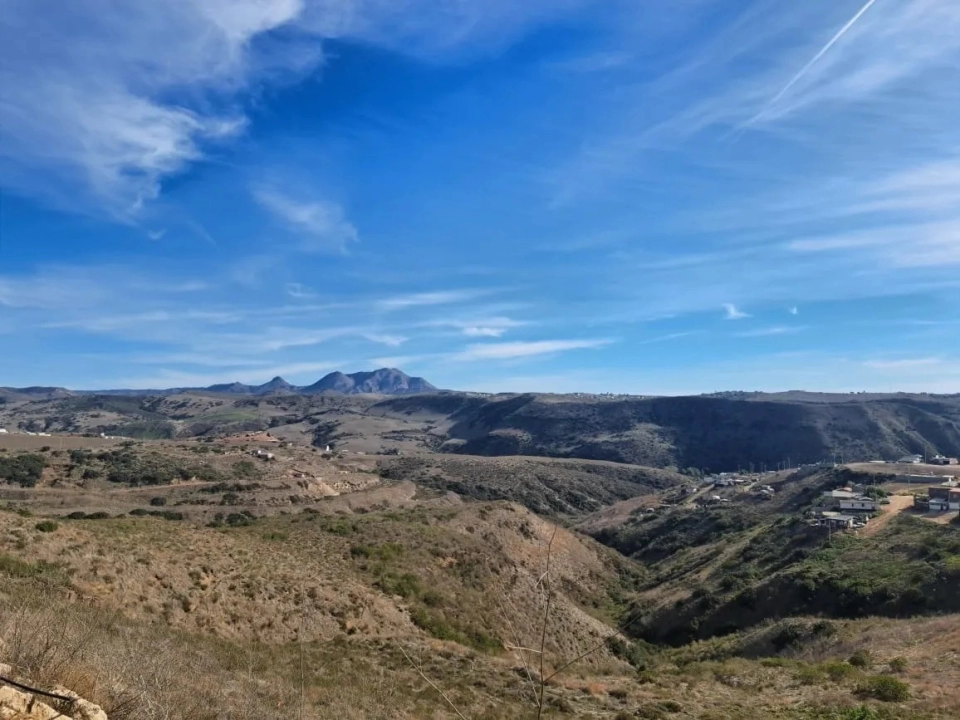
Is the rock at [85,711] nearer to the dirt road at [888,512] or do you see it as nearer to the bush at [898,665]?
the bush at [898,665]

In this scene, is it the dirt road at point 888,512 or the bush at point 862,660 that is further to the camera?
the dirt road at point 888,512

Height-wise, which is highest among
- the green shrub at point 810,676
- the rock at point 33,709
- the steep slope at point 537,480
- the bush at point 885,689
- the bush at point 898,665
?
the rock at point 33,709

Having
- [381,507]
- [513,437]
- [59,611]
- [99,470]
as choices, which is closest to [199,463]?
[99,470]

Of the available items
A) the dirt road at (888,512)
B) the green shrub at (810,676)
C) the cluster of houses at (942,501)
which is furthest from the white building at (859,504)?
the green shrub at (810,676)

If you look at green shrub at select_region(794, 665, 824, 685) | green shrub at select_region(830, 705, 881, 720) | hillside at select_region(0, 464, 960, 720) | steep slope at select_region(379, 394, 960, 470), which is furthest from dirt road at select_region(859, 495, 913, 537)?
steep slope at select_region(379, 394, 960, 470)

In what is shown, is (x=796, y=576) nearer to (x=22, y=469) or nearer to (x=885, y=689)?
(x=885, y=689)

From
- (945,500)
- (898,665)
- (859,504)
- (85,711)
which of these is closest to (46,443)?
(85,711)
